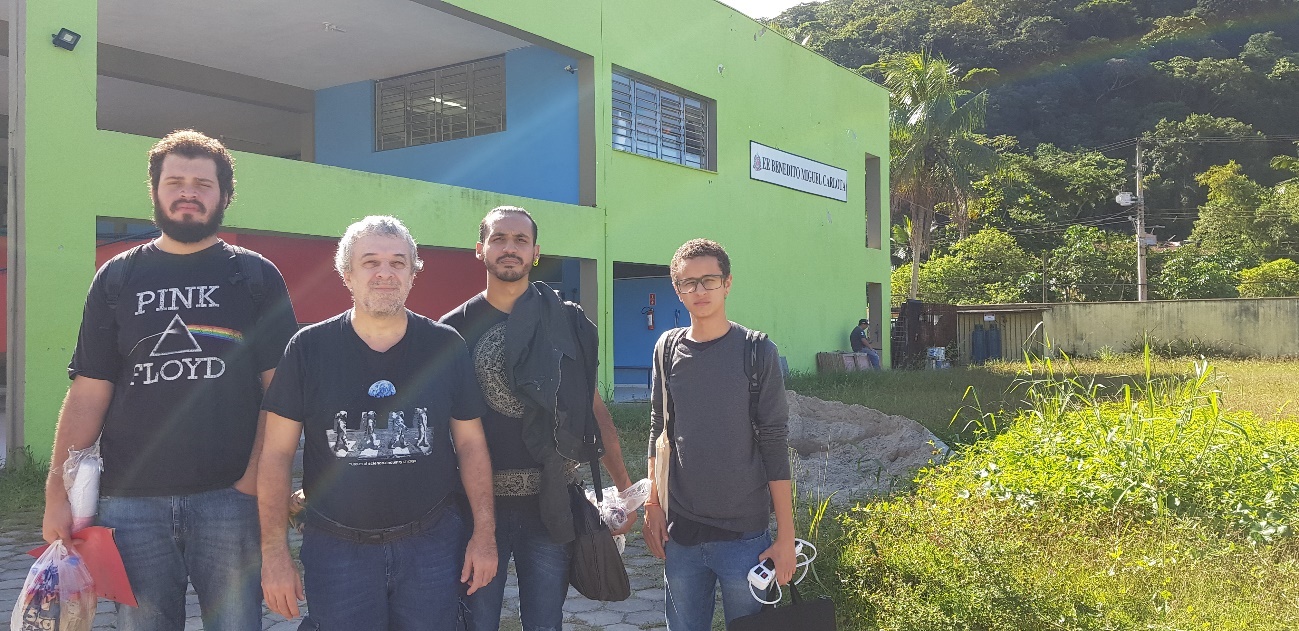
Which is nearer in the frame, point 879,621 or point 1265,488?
point 879,621

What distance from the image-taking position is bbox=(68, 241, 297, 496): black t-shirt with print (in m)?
2.60

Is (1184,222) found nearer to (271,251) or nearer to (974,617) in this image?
(271,251)

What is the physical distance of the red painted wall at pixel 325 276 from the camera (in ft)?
49.7

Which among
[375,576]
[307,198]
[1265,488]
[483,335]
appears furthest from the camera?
[307,198]

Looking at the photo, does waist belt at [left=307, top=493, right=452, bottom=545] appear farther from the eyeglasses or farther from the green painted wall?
the green painted wall

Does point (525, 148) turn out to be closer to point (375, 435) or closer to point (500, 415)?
point (500, 415)

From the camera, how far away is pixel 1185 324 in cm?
2588

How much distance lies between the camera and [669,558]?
2.98 metres

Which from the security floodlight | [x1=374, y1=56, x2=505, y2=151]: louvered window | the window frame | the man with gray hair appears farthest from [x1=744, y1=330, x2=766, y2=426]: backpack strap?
[x1=374, y1=56, x2=505, y2=151]: louvered window

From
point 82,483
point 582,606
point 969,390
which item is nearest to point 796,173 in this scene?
point 969,390

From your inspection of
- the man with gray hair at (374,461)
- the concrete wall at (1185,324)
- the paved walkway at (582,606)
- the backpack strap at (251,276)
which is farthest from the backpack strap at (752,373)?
the concrete wall at (1185,324)

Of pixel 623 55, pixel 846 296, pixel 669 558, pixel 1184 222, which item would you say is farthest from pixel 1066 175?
pixel 669 558

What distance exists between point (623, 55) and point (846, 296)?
8686 mm

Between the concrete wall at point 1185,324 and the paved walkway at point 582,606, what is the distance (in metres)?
23.0
